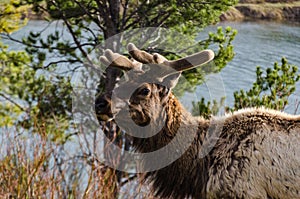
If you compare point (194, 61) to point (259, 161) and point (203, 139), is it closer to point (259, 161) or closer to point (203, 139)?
point (203, 139)

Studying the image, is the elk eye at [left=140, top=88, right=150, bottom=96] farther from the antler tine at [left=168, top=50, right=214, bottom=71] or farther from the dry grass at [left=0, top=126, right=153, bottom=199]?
the dry grass at [left=0, top=126, right=153, bottom=199]

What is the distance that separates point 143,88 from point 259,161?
978mm

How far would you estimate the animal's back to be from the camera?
11.1 ft

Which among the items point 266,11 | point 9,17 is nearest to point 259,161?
point 9,17

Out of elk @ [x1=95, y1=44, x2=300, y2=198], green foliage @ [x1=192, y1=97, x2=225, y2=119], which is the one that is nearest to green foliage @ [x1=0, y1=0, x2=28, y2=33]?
green foliage @ [x1=192, y1=97, x2=225, y2=119]

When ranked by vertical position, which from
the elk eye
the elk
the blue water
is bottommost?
the blue water

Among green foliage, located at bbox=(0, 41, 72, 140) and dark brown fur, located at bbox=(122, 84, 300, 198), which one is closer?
dark brown fur, located at bbox=(122, 84, 300, 198)

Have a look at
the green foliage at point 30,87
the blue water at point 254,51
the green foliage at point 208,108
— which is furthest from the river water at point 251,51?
the green foliage at point 30,87

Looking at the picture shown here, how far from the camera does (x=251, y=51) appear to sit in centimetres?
2141

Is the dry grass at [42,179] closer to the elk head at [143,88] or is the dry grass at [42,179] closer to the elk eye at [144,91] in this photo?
the elk head at [143,88]

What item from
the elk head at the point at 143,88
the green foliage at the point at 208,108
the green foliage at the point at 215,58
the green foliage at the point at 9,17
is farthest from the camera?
the green foliage at the point at 9,17

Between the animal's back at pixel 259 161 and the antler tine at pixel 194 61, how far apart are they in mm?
552

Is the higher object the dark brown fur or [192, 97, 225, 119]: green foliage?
the dark brown fur

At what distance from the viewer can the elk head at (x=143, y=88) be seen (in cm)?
366
